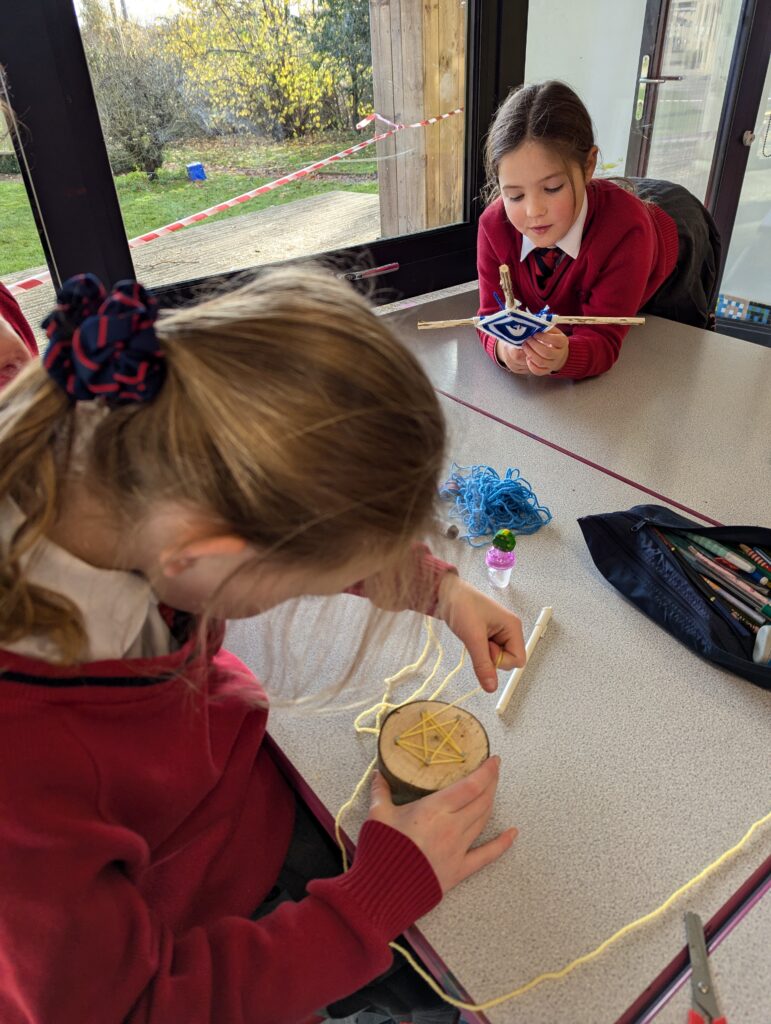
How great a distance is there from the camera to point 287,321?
0.47 meters

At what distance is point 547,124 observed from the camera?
1.33 meters

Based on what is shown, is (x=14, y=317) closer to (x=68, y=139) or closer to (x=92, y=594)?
(x=68, y=139)

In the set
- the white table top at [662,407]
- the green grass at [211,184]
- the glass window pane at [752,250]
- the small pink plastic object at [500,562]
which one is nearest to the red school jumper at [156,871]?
the small pink plastic object at [500,562]

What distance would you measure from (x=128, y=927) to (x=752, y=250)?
347 cm

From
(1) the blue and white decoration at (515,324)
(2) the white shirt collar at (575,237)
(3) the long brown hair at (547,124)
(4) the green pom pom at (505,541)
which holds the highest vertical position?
(3) the long brown hair at (547,124)

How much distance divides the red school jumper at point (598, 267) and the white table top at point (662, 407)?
67mm

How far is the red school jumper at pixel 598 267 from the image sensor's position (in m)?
1.42

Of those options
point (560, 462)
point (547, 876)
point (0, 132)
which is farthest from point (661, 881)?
point (0, 132)

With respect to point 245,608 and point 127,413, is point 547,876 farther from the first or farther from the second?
point 127,413

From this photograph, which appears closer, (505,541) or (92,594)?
(92,594)

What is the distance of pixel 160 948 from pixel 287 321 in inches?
18.4

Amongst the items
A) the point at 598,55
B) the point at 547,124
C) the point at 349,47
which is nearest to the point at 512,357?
the point at 547,124

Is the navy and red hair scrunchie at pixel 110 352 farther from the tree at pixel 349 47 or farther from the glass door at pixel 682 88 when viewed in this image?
the glass door at pixel 682 88

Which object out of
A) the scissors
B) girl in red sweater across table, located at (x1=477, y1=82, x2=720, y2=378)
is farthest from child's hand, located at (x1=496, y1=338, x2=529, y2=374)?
the scissors
